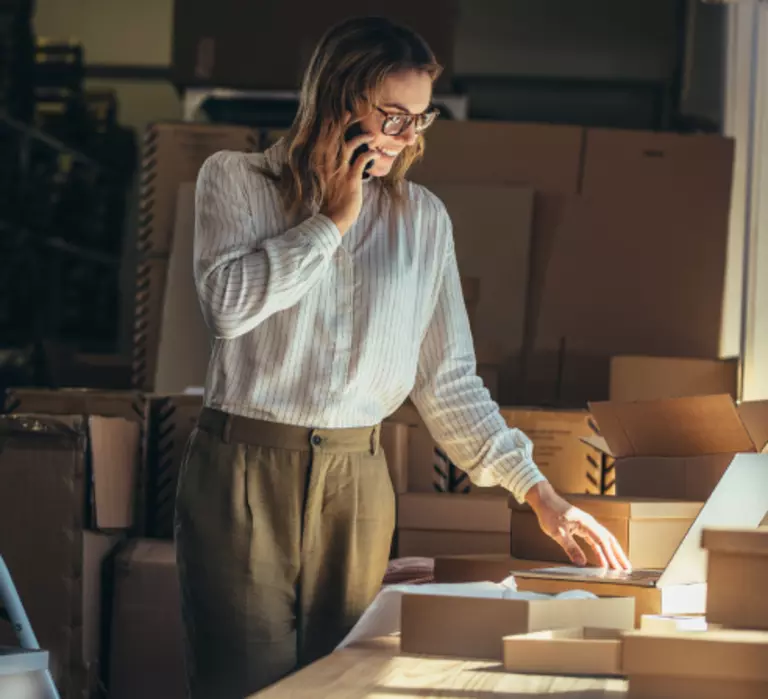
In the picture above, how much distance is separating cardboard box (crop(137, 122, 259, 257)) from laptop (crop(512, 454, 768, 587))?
2.18m

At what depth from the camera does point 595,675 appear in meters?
1.12

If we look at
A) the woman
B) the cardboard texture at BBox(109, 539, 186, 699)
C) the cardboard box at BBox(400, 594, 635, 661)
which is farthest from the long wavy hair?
the cardboard texture at BBox(109, 539, 186, 699)

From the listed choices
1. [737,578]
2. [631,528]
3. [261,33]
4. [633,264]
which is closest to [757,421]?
[631,528]

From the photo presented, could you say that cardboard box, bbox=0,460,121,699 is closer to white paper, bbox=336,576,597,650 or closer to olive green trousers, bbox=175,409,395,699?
olive green trousers, bbox=175,409,395,699

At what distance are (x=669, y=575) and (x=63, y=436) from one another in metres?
1.66

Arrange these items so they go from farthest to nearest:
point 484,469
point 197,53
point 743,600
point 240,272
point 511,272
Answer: point 197,53, point 511,272, point 484,469, point 240,272, point 743,600

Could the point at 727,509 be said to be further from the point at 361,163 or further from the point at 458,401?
the point at 361,163

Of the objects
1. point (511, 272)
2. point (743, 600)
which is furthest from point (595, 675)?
point (511, 272)

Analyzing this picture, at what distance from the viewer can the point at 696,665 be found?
0.94m

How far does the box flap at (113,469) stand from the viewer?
2.77 metres

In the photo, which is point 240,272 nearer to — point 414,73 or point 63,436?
point 414,73

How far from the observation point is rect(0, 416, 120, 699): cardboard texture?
270 cm

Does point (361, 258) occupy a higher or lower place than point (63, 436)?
higher

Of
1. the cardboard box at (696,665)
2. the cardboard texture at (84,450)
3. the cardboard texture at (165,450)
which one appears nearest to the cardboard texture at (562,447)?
the cardboard texture at (165,450)
